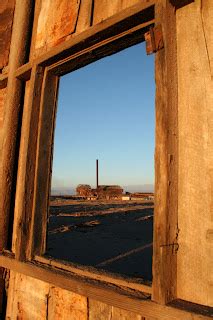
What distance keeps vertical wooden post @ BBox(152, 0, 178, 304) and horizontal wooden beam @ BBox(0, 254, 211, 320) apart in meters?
0.07

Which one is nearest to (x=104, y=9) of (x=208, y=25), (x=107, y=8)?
(x=107, y=8)

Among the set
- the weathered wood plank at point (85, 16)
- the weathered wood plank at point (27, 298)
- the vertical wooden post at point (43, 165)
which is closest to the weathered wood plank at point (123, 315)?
the weathered wood plank at point (27, 298)

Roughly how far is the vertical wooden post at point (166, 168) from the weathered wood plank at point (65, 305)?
0.74 meters

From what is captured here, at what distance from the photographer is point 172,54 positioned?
1964mm

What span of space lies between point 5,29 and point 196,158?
10.1ft

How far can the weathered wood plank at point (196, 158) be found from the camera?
5.57 feet

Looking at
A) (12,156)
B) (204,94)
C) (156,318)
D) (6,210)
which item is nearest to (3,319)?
(6,210)

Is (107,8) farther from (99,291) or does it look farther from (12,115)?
(99,291)

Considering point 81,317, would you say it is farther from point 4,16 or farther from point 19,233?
point 4,16

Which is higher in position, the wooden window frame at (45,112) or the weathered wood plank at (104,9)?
the weathered wood plank at (104,9)

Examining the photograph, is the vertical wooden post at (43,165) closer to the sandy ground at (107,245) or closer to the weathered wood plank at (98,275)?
the weathered wood plank at (98,275)

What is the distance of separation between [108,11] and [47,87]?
0.93 m

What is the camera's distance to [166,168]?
1.83 meters

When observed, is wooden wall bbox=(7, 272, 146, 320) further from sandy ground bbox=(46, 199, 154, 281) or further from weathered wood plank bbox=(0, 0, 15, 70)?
weathered wood plank bbox=(0, 0, 15, 70)
